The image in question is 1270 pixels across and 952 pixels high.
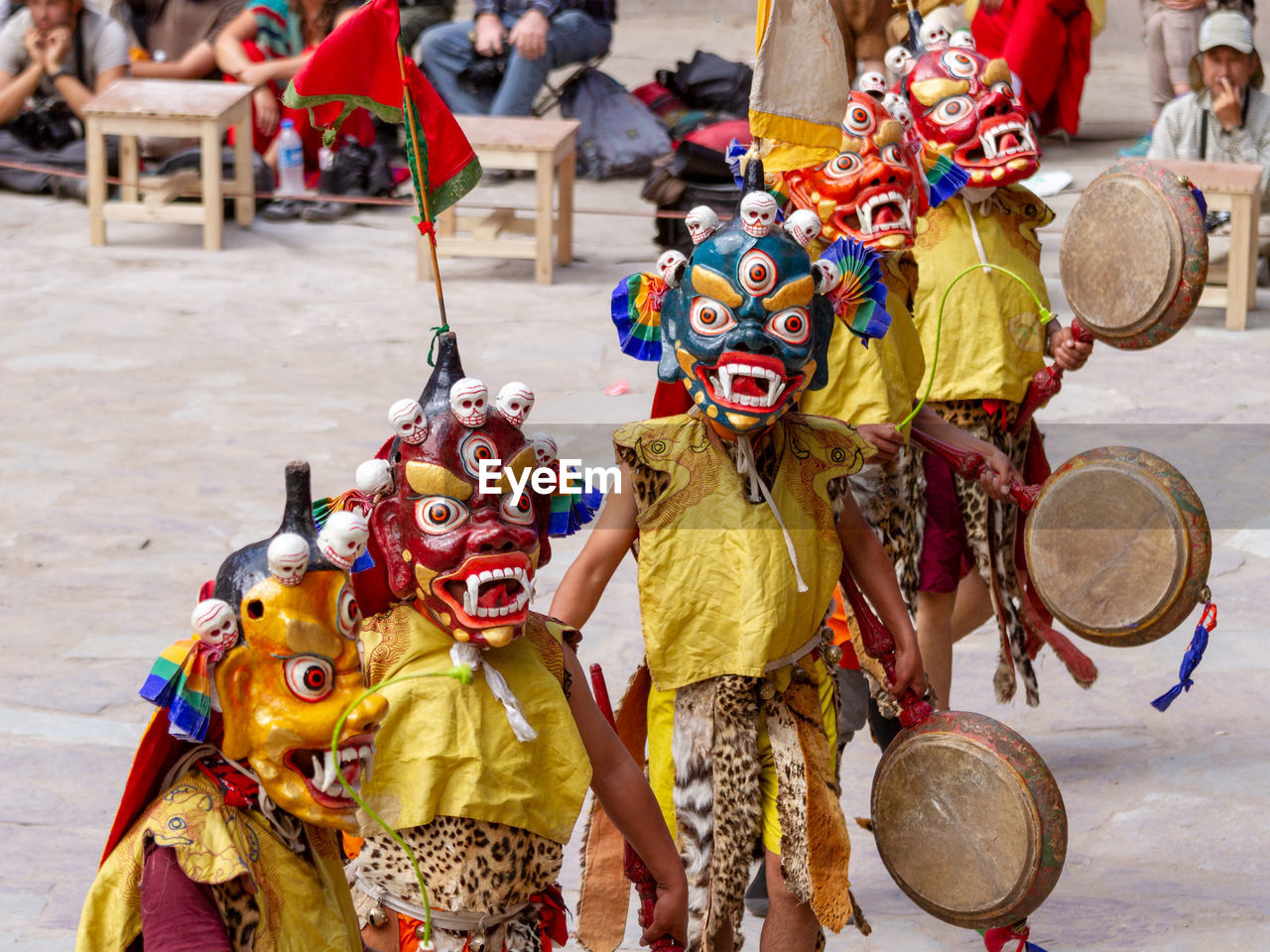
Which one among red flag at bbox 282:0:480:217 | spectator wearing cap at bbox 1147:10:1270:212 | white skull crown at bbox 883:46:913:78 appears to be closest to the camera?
red flag at bbox 282:0:480:217

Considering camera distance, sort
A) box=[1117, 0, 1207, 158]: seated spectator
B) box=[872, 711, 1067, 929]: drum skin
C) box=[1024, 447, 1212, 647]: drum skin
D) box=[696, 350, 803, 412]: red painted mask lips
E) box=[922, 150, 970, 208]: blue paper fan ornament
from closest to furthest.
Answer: box=[696, 350, 803, 412]: red painted mask lips → box=[872, 711, 1067, 929]: drum skin → box=[1024, 447, 1212, 647]: drum skin → box=[922, 150, 970, 208]: blue paper fan ornament → box=[1117, 0, 1207, 158]: seated spectator

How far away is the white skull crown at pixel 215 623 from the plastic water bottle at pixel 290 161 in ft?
26.1

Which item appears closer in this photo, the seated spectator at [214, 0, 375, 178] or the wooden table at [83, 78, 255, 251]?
the wooden table at [83, 78, 255, 251]

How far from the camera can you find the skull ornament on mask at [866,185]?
3695 mm

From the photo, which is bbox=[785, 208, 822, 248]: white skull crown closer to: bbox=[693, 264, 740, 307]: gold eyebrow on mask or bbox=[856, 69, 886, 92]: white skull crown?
bbox=[693, 264, 740, 307]: gold eyebrow on mask

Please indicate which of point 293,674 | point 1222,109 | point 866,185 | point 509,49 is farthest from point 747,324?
point 509,49

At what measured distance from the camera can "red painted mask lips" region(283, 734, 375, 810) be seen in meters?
2.24

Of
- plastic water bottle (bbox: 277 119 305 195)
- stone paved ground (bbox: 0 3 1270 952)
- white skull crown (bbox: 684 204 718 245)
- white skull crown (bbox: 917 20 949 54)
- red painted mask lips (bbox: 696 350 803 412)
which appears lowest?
stone paved ground (bbox: 0 3 1270 952)

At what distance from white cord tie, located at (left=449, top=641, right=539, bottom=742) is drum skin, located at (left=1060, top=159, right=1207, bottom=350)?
1.83m

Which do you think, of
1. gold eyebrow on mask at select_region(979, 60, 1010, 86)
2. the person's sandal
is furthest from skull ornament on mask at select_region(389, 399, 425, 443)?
the person's sandal

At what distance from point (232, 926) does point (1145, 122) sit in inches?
444

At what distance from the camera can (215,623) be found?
85.2 inches

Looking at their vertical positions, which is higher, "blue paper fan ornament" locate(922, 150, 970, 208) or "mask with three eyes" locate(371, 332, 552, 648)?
"blue paper fan ornament" locate(922, 150, 970, 208)

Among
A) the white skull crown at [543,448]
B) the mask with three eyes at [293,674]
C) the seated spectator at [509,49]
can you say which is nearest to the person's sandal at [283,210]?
the seated spectator at [509,49]
